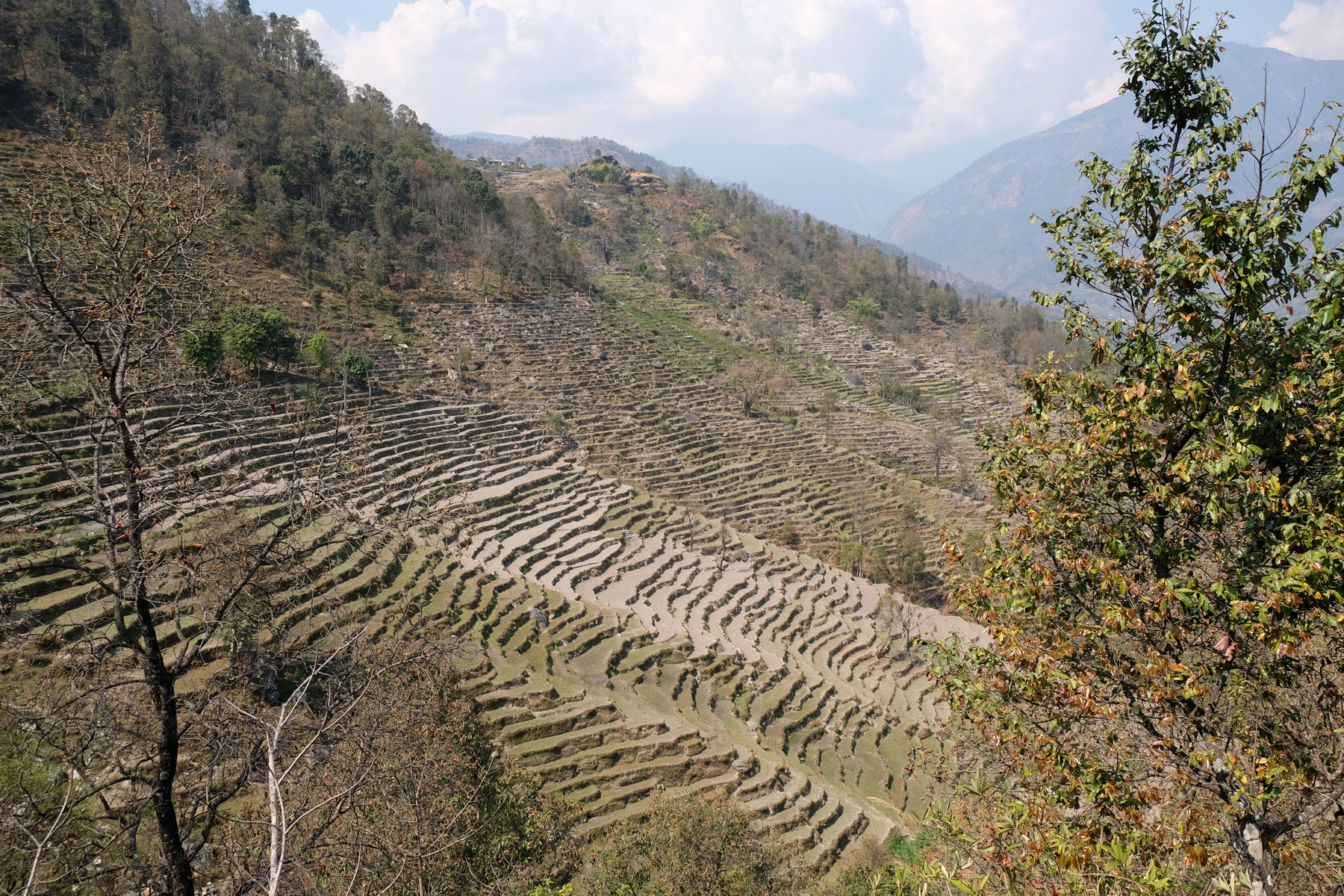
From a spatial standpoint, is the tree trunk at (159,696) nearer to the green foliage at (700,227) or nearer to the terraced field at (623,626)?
the terraced field at (623,626)

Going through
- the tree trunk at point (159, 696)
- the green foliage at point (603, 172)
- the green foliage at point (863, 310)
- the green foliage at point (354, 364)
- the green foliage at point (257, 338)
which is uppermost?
the green foliage at point (603, 172)

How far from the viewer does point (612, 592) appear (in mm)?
20547

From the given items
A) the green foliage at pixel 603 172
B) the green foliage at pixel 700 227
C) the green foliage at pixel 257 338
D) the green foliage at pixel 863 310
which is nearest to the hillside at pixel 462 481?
the green foliage at pixel 257 338

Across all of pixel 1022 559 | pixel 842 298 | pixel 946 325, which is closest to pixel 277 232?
pixel 1022 559

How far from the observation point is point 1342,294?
3.62 metres

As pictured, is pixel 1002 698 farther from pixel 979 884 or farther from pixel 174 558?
pixel 174 558

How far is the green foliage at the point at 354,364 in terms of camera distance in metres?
25.3

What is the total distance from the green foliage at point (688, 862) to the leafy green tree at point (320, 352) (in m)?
22.1

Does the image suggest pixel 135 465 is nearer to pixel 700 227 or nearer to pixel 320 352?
pixel 320 352

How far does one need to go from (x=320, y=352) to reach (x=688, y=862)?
76.2ft

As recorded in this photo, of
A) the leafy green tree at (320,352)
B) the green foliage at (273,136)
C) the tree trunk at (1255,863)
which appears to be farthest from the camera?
the green foliage at (273,136)

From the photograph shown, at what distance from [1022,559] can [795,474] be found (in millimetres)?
29973

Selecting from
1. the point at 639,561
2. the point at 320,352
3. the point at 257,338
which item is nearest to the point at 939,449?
the point at 639,561

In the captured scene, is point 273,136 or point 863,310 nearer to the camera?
point 273,136
